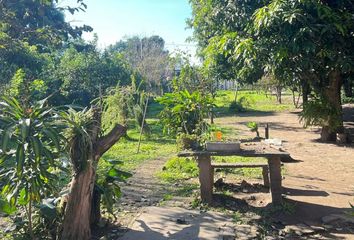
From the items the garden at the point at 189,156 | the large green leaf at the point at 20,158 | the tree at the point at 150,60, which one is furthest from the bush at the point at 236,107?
the large green leaf at the point at 20,158

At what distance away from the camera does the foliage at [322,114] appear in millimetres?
11547

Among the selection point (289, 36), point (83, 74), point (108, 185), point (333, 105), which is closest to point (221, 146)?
point (108, 185)

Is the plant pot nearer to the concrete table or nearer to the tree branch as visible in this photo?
Answer: the concrete table

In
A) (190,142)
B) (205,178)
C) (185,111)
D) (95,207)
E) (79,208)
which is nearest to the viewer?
(79,208)

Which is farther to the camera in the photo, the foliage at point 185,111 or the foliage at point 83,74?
the foliage at point 83,74

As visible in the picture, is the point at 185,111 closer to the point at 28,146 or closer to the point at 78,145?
the point at 78,145

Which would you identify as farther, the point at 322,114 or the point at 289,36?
the point at 322,114

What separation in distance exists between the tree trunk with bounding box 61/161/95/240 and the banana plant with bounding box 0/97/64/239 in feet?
0.79

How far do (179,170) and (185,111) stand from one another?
1324 mm

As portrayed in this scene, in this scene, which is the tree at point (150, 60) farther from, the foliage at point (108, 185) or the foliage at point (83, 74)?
the foliage at point (108, 185)

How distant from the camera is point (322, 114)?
38.2 ft

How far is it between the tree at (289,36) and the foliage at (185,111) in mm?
1803

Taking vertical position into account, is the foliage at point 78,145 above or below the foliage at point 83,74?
below

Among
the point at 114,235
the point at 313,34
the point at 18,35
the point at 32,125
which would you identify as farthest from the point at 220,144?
the point at 18,35
